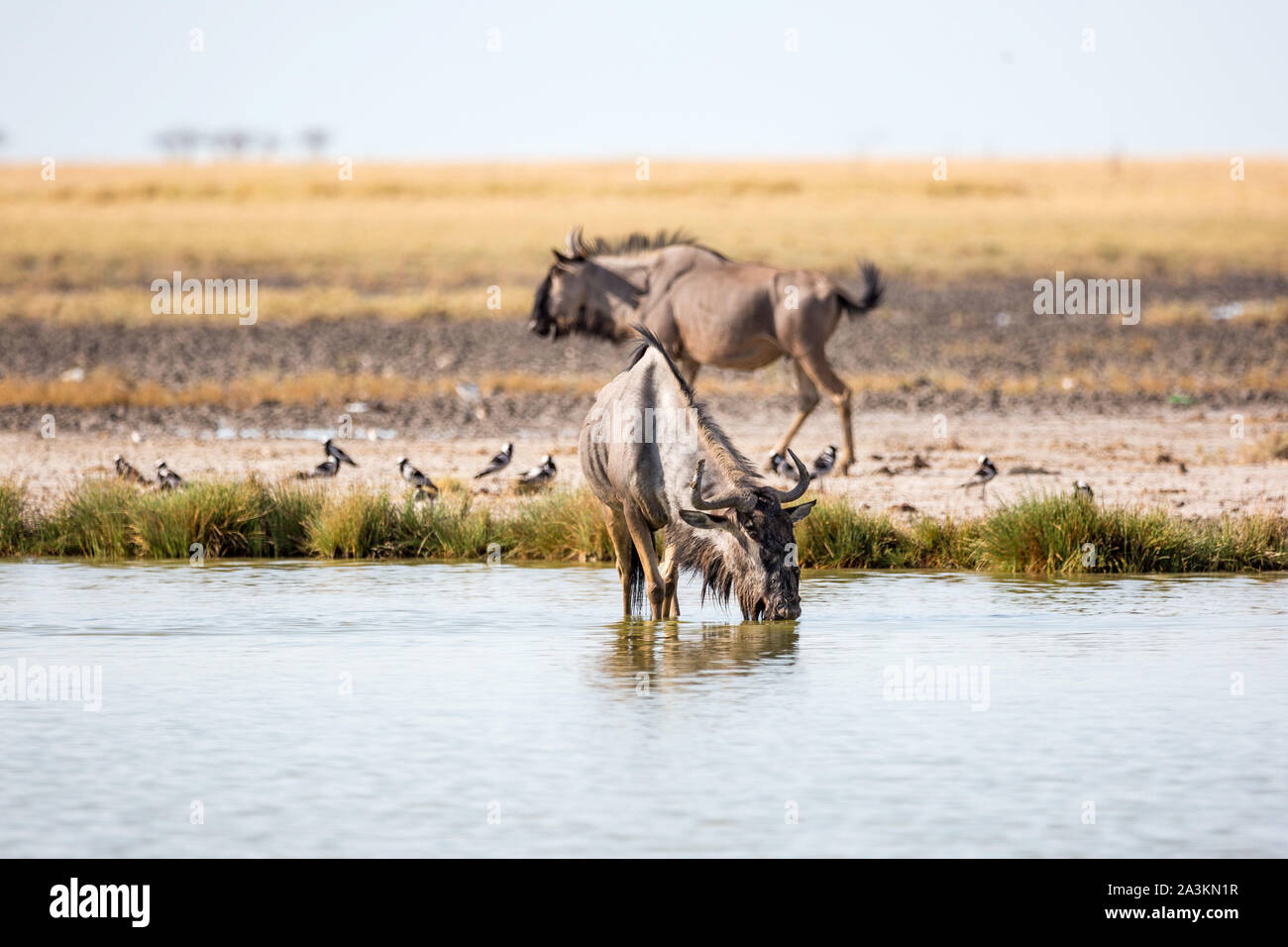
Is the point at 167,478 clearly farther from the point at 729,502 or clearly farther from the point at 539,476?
the point at 729,502

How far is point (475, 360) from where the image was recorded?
25.9 metres

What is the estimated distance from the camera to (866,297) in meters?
17.1

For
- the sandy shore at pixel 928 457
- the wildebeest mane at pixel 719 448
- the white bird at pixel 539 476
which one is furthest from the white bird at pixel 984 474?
the wildebeest mane at pixel 719 448

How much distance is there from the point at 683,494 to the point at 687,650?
2.53 feet

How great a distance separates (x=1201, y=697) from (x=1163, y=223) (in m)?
46.5

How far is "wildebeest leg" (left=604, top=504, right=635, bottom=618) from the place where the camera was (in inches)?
401

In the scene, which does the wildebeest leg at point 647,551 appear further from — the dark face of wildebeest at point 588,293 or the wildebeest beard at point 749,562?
the dark face of wildebeest at point 588,293

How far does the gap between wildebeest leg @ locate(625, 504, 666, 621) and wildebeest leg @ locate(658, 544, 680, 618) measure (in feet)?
0.13

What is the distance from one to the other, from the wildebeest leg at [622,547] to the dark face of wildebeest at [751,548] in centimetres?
64

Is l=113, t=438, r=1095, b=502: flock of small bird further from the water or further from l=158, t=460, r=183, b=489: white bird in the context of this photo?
the water

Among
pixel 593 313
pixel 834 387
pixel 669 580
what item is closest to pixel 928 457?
pixel 834 387

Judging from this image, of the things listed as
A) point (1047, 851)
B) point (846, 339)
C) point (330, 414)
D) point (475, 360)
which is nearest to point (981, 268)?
point (846, 339)

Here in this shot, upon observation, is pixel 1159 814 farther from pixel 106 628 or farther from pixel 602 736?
pixel 106 628

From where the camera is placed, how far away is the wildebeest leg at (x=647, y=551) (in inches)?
384
